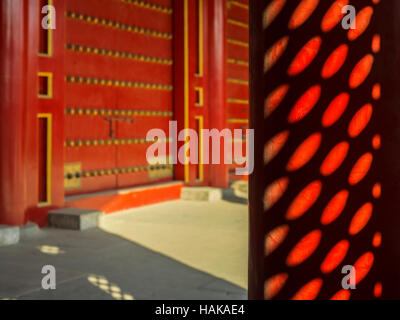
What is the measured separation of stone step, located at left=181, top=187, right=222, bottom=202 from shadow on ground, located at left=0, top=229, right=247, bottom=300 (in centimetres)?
232

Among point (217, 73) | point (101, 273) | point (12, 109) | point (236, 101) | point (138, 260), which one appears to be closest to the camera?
point (101, 273)

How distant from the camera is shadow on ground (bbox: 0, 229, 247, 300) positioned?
2.68m

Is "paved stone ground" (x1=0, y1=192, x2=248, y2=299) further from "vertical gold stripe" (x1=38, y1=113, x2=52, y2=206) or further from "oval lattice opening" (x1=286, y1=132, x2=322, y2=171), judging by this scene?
"oval lattice opening" (x1=286, y1=132, x2=322, y2=171)

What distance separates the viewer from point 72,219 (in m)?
4.50

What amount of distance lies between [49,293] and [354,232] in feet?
6.36

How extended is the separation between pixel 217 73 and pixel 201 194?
5.37ft

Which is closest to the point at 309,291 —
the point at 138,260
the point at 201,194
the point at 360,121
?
the point at 360,121

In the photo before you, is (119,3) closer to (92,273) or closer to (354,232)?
(92,273)

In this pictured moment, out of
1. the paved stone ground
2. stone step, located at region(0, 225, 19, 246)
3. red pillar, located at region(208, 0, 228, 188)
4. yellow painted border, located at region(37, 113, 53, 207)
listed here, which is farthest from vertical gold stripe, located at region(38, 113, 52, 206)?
red pillar, located at region(208, 0, 228, 188)

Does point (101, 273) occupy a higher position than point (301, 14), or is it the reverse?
point (301, 14)

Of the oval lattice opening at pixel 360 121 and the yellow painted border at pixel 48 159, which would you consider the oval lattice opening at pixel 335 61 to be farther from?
the yellow painted border at pixel 48 159

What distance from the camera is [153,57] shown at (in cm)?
637

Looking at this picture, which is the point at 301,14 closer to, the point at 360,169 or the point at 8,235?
the point at 360,169

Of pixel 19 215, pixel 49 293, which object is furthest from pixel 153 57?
pixel 49 293
